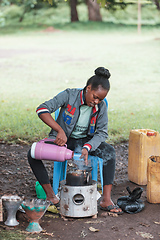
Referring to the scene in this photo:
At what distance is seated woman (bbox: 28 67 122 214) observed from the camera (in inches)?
157

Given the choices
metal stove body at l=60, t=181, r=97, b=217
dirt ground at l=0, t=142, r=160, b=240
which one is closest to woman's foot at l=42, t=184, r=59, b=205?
dirt ground at l=0, t=142, r=160, b=240

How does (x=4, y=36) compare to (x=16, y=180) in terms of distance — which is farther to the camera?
(x=4, y=36)

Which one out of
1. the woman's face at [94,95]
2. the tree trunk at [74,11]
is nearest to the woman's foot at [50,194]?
the woman's face at [94,95]

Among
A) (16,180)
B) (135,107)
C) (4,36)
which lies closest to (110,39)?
(4,36)

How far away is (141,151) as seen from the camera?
4902mm

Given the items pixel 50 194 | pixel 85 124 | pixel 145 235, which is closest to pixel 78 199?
pixel 50 194

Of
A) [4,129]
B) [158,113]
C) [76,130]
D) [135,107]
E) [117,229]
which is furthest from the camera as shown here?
[135,107]

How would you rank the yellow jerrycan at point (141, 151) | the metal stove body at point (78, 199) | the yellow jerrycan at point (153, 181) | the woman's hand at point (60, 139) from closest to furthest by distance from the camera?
the metal stove body at point (78, 199), the woman's hand at point (60, 139), the yellow jerrycan at point (153, 181), the yellow jerrycan at point (141, 151)

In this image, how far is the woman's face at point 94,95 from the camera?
3967mm

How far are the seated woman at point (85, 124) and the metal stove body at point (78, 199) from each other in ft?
1.02

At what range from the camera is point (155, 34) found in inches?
915

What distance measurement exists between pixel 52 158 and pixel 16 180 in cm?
140

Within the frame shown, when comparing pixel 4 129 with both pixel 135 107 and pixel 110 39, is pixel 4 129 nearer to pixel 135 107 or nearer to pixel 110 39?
pixel 135 107

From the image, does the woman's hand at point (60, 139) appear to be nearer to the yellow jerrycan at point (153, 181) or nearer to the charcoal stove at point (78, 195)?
the charcoal stove at point (78, 195)
